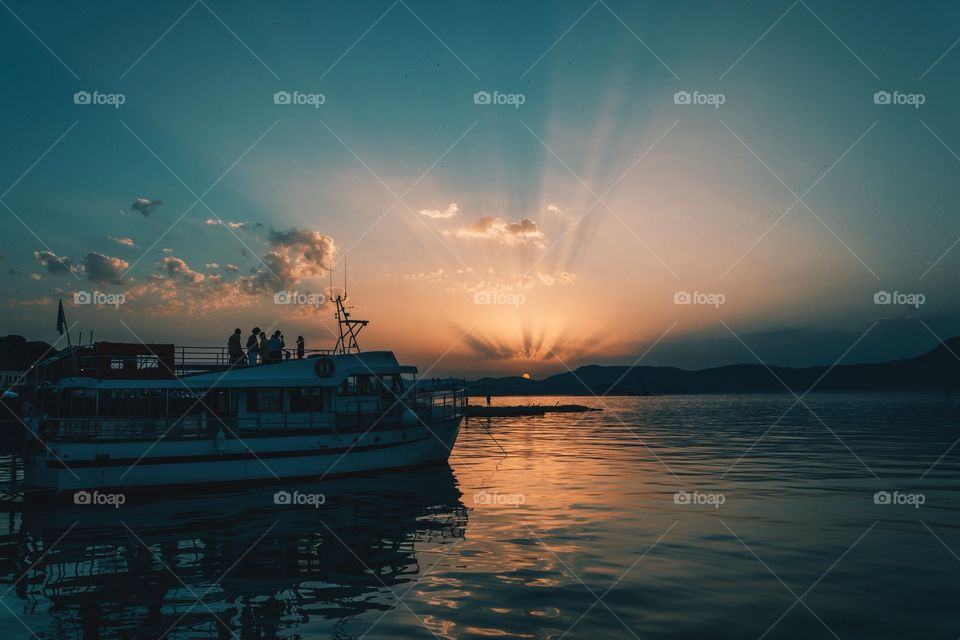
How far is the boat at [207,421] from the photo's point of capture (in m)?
24.8

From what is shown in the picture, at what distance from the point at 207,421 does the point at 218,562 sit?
13.5m

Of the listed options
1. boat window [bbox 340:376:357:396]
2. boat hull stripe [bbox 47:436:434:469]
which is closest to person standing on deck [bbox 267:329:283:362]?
boat window [bbox 340:376:357:396]

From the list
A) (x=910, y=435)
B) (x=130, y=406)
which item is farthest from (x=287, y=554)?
(x=910, y=435)

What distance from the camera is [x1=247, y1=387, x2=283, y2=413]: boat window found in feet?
92.3

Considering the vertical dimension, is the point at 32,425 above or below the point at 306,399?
below

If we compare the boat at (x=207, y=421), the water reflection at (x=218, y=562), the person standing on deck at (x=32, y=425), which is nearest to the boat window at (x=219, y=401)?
the boat at (x=207, y=421)

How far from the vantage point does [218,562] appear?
14844 mm

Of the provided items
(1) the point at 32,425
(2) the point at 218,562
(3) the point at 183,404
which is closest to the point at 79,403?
(1) the point at 32,425

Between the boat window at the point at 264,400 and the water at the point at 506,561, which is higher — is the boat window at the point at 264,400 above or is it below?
above

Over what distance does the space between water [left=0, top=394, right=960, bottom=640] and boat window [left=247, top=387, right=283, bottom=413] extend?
396 cm

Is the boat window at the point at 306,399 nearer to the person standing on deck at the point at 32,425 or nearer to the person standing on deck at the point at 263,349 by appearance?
the person standing on deck at the point at 263,349

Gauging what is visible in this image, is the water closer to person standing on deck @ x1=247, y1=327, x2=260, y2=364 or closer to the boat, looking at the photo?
the boat

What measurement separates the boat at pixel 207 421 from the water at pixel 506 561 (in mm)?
1296

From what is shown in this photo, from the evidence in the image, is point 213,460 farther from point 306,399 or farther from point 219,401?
point 306,399
